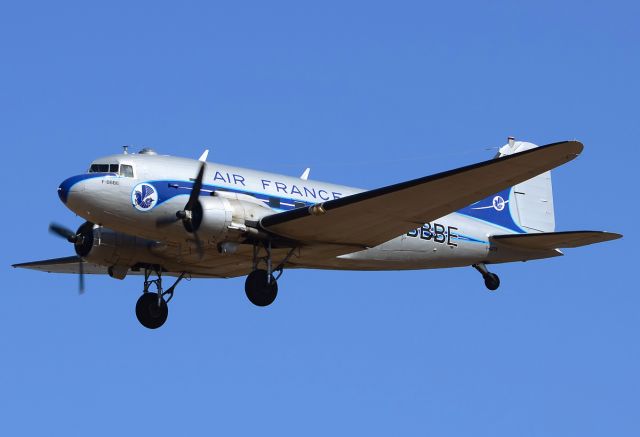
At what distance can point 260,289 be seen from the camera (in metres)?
25.1

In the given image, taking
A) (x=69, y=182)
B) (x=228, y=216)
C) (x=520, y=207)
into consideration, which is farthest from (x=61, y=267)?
(x=520, y=207)

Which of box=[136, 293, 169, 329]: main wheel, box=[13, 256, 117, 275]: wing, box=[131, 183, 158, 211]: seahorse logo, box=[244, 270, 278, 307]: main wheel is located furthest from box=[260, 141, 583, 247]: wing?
box=[13, 256, 117, 275]: wing

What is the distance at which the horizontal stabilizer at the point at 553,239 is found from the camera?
26719 millimetres

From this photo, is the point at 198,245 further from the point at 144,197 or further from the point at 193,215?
the point at 144,197

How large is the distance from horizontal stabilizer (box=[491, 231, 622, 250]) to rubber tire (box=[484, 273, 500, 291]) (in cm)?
91

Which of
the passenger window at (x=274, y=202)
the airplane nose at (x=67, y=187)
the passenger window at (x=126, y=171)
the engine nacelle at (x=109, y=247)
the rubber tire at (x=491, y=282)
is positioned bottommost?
the rubber tire at (x=491, y=282)

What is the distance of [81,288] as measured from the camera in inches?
1134

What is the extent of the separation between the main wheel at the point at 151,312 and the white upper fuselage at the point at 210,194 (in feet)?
4.22

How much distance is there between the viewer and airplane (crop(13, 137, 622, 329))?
2459 cm

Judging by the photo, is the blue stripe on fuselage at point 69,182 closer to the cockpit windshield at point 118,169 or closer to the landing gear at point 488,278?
the cockpit windshield at point 118,169

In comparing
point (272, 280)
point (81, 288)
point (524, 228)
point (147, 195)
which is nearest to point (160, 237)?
point (147, 195)

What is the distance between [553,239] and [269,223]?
723 centimetres

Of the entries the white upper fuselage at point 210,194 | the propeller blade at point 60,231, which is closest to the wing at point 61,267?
the propeller blade at point 60,231

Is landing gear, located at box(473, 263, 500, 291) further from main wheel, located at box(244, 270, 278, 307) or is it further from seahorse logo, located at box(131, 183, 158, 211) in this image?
seahorse logo, located at box(131, 183, 158, 211)
